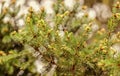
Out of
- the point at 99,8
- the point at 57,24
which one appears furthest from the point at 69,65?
the point at 99,8

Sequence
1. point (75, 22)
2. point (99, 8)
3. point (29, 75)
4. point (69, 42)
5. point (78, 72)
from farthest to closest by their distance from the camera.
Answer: point (99, 8) → point (29, 75) → point (75, 22) → point (78, 72) → point (69, 42)

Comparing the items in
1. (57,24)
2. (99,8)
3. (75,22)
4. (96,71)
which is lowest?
(96,71)

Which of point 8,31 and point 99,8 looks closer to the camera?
point 8,31

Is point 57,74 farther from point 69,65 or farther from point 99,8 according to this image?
point 99,8

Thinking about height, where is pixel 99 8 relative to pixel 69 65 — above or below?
above

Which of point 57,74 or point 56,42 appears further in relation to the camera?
point 57,74

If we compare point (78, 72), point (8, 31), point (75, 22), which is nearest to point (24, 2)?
point (8, 31)

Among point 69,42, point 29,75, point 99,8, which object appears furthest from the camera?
point 99,8

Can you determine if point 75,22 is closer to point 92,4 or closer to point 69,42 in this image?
point 69,42

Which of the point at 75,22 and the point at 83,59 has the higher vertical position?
the point at 75,22
